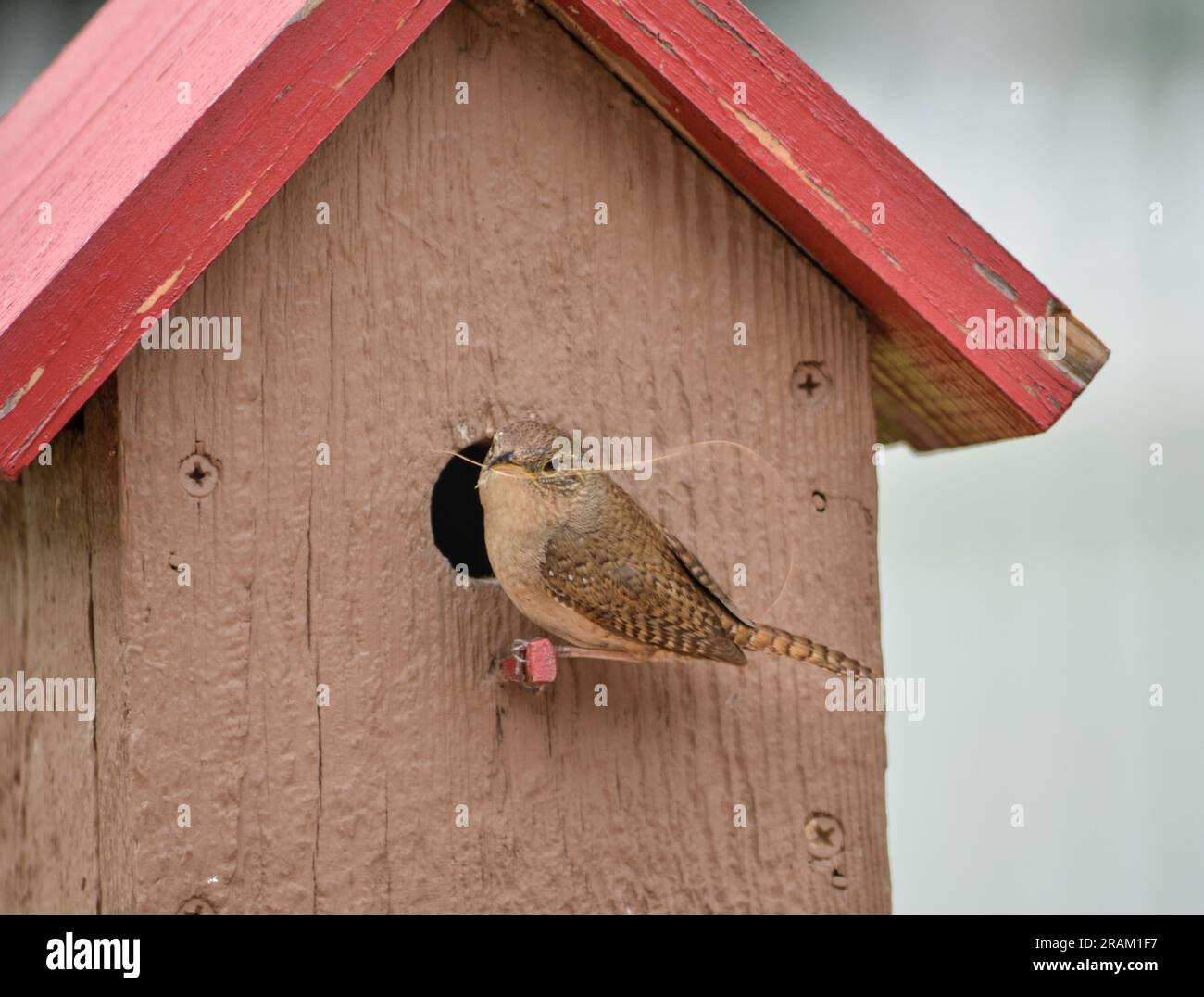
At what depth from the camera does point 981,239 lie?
2957 mm

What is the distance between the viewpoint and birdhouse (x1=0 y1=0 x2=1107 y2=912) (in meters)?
2.63

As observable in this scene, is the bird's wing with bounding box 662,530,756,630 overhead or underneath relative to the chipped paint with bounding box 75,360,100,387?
underneath

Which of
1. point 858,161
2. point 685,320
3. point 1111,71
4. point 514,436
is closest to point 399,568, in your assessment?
point 514,436

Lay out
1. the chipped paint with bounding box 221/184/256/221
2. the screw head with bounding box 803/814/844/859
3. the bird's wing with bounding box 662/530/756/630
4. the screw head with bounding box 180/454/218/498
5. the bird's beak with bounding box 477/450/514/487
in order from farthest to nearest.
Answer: the screw head with bounding box 803/814/844/859, the bird's wing with bounding box 662/530/756/630, the bird's beak with bounding box 477/450/514/487, the screw head with bounding box 180/454/218/498, the chipped paint with bounding box 221/184/256/221

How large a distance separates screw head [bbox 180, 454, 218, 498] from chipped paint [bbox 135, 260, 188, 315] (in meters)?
0.29

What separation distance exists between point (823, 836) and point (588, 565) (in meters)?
0.71

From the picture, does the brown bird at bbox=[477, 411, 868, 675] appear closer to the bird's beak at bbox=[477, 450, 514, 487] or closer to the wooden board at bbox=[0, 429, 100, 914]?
the bird's beak at bbox=[477, 450, 514, 487]

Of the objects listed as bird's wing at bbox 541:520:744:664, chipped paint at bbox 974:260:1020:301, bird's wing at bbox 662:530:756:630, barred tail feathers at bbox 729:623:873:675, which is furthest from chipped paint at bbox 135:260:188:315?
chipped paint at bbox 974:260:1020:301

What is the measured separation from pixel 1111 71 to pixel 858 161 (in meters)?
3.36

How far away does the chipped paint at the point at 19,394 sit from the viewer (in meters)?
2.40

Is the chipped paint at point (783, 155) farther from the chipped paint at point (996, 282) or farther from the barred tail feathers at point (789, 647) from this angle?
the barred tail feathers at point (789, 647)

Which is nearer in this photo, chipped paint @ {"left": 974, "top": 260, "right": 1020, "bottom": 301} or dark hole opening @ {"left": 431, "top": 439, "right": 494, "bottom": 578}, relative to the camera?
chipped paint @ {"left": 974, "top": 260, "right": 1020, "bottom": 301}

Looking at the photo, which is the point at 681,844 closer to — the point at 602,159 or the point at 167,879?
the point at 167,879

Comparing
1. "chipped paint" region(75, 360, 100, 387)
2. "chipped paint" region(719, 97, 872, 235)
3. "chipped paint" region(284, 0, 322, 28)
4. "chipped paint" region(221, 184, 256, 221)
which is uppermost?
"chipped paint" region(284, 0, 322, 28)
